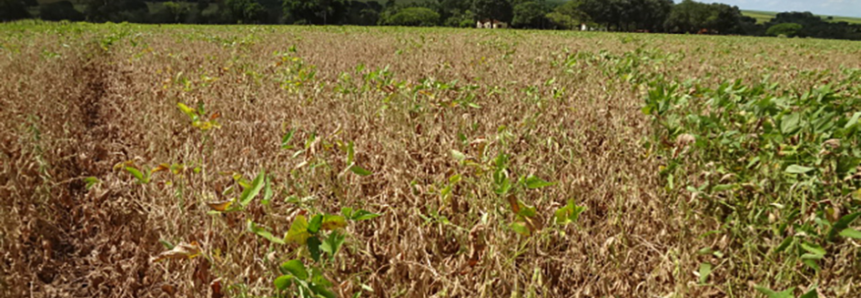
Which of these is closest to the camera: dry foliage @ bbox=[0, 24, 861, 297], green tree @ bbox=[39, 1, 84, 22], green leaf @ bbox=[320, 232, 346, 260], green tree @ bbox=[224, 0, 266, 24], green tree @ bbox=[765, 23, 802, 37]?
green leaf @ bbox=[320, 232, 346, 260]

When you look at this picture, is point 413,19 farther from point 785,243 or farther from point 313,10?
point 785,243

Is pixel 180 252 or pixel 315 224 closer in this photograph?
pixel 315 224

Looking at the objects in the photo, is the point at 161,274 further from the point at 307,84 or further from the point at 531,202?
the point at 307,84

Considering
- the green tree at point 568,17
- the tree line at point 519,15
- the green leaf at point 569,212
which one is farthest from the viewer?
the green tree at point 568,17

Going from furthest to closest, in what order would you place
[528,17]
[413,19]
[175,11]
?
[413,19]
[528,17]
[175,11]

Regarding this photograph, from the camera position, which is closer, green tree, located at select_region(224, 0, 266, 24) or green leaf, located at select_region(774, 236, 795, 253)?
green leaf, located at select_region(774, 236, 795, 253)

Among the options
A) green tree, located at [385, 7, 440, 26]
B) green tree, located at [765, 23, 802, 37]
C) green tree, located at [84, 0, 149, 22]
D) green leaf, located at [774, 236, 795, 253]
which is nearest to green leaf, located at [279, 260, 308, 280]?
green leaf, located at [774, 236, 795, 253]

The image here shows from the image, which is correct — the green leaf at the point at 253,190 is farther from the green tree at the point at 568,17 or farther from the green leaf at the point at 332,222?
the green tree at the point at 568,17

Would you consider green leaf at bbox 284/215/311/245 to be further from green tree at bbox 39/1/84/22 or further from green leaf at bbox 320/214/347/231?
green tree at bbox 39/1/84/22

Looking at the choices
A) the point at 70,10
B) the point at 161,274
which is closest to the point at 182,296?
the point at 161,274

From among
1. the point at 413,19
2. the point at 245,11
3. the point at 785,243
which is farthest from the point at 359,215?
the point at 413,19

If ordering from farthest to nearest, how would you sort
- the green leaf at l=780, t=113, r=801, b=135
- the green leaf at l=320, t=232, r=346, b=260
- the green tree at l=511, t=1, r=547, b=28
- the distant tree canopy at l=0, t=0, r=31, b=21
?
the green tree at l=511, t=1, r=547, b=28
the distant tree canopy at l=0, t=0, r=31, b=21
the green leaf at l=780, t=113, r=801, b=135
the green leaf at l=320, t=232, r=346, b=260

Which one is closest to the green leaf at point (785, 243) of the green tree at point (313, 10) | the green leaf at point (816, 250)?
the green leaf at point (816, 250)

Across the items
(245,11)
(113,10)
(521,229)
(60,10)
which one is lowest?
(521,229)
